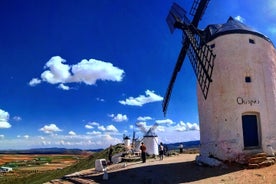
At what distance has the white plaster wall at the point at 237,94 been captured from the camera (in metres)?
20.2

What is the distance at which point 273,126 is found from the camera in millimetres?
20609

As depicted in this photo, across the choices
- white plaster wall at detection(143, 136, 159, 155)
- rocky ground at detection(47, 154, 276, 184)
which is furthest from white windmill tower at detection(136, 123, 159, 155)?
rocky ground at detection(47, 154, 276, 184)

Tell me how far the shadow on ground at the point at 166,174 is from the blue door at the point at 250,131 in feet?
6.94

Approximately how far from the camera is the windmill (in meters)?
21.5

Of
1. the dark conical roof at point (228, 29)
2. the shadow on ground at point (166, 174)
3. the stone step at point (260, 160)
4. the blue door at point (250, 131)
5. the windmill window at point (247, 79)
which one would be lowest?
the shadow on ground at point (166, 174)

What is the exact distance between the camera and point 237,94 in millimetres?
20359

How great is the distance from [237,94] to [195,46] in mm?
4378

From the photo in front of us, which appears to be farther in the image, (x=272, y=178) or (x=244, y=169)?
(x=244, y=169)

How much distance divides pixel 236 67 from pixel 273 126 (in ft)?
14.1

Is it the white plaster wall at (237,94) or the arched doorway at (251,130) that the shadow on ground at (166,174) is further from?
the arched doorway at (251,130)

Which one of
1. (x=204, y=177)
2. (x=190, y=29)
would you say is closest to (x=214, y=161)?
(x=204, y=177)

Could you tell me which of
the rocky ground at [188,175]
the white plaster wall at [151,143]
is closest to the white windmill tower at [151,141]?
the white plaster wall at [151,143]

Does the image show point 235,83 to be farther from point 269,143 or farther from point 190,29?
point 190,29

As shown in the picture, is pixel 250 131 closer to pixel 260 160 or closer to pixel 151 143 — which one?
pixel 260 160
